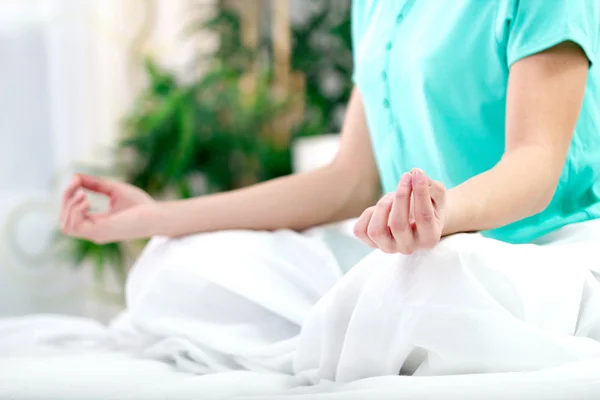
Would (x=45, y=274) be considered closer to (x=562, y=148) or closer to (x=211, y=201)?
(x=211, y=201)

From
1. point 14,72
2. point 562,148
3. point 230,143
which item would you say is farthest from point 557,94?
point 14,72

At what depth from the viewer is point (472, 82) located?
3.22 ft

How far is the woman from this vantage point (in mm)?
677

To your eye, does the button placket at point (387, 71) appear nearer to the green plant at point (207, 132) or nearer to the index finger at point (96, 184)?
the index finger at point (96, 184)

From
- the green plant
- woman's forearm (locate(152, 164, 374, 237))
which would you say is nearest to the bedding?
woman's forearm (locate(152, 164, 374, 237))

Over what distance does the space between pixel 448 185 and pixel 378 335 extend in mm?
429

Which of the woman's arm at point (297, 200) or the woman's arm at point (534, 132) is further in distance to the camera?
the woman's arm at point (297, 200)

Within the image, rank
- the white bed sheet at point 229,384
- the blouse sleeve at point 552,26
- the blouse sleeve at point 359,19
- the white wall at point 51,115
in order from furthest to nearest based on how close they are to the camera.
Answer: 1. the white wall at point 51,115
2. the blouse sleeve at point 359,19
3. the blouse sleeve at point 552,26
4. the white bed sheet at point 229,384

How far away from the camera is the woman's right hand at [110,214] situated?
1125mm

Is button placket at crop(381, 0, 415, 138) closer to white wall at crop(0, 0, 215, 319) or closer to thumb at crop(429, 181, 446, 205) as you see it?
thumb at crop(429, 181, 446, 205)

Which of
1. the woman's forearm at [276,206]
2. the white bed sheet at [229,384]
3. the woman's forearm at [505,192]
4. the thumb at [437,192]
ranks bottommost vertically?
the white bed sheet at [229,384]

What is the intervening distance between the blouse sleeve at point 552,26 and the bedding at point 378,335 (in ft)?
0.71

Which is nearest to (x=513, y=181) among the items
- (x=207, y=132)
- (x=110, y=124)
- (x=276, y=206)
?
(x=276, y=206)

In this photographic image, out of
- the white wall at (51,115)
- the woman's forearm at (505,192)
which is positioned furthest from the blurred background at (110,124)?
the woman's forearm at (505,192)
